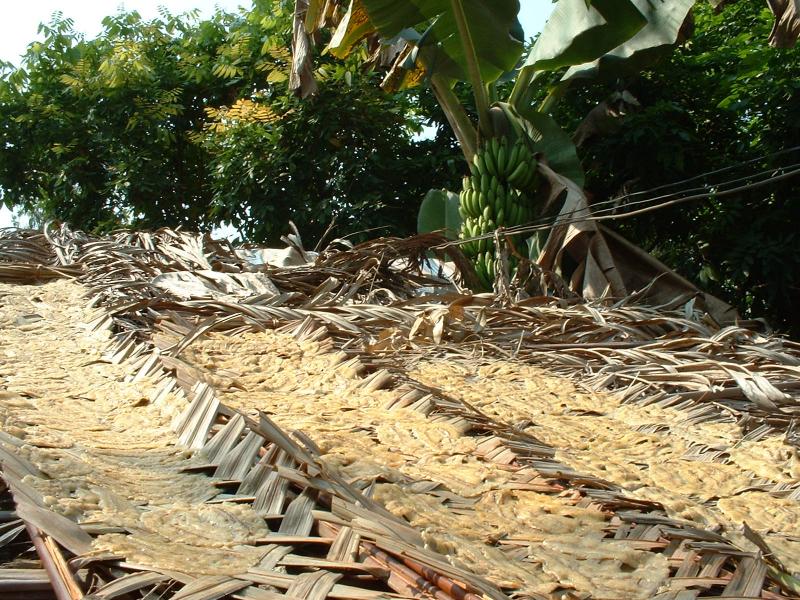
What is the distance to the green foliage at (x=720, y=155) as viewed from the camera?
6.21 metres

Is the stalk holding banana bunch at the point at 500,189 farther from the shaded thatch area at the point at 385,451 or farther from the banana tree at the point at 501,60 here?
the shaded thatch area at the point at 385,451

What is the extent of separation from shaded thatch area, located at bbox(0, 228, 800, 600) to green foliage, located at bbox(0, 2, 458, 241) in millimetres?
Answer: 6264

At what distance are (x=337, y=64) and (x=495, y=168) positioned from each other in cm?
425

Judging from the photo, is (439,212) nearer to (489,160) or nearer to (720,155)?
(489,160)

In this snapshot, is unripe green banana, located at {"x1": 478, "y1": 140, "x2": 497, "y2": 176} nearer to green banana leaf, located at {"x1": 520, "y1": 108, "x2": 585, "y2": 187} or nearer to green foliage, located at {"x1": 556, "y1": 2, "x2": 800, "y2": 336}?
green banana leaf, located at {"x1": 520, "y1": 108, "x2": 585, "y2": 187}

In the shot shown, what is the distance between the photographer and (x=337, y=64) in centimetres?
895

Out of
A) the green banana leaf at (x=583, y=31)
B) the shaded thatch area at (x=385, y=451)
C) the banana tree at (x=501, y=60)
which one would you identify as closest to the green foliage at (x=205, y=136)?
the banana tree at (x=501, y=60)

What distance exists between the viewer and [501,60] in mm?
5363

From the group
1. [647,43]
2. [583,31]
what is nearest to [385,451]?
[583,31]

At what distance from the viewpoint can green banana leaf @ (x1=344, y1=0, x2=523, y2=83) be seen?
16.4 ft

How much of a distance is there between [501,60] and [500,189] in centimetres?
87

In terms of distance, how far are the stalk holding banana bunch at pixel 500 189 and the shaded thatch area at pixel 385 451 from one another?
10.5ft

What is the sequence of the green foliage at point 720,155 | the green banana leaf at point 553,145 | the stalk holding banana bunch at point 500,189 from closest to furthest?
the stalk holding banana bunch at point 500,189 → the green banana leaf at point 553,145 → the green foliage at point 720,155

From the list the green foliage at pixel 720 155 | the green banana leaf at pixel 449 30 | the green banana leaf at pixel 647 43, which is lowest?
the green foliage at pixel 720 155
